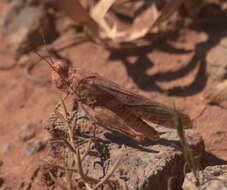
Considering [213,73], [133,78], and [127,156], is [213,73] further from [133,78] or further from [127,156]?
[127,156]

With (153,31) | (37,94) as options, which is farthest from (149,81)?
(37,94)

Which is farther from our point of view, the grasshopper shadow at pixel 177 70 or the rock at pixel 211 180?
the grasshopper shadow at pixel 177 70

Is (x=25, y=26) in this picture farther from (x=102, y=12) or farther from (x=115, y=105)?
(x=115, y=105)

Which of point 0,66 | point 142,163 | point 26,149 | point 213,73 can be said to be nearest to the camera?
point 142,163

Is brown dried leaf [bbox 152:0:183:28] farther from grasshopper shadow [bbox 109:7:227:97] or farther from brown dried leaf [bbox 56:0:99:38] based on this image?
brown dried leaf [bbox 56:0:99:38]

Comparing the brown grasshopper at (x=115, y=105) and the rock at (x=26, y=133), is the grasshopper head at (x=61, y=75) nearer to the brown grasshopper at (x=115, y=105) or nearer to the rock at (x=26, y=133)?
the brown grasshopper at (x=115, y=105)

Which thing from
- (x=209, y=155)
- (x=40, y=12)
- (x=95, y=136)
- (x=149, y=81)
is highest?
(x=40, y=12)

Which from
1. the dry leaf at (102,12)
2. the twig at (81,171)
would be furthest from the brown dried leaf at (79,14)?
the twig at (81,171)
